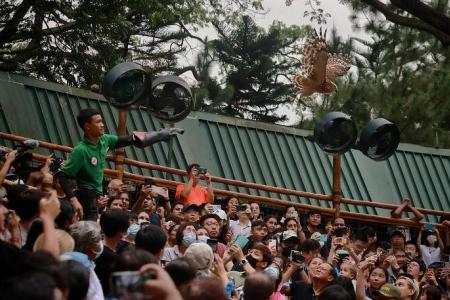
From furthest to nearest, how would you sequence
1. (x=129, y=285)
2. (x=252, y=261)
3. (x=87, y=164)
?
(x=252, y=261) → (x=87, y=164) → (x=129, y=285)

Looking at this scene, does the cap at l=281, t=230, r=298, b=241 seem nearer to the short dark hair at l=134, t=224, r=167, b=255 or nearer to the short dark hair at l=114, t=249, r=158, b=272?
the short dark hair at l=134, t=224, r=167, b=255

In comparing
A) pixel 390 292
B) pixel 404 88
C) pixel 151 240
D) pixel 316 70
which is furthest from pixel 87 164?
pixel 404 88

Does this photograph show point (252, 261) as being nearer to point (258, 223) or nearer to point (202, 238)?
point (202, 238)

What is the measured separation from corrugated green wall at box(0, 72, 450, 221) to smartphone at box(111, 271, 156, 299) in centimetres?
A: 1105

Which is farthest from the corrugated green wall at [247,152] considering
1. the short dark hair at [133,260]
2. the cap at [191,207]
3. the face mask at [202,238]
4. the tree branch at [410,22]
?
the short dark hair at [133,260]

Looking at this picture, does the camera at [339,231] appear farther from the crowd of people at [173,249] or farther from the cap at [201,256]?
the cap at [201,256]

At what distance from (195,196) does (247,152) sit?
178 inches

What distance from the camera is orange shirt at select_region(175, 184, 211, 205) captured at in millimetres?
12047

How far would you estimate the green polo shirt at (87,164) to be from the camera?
8641mm

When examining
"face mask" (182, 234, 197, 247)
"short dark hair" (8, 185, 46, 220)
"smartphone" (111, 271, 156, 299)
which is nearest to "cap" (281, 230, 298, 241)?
"face mask" (182, 234, 197, 247)

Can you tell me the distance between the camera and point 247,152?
16.6 metres

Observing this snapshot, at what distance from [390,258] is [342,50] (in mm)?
13618

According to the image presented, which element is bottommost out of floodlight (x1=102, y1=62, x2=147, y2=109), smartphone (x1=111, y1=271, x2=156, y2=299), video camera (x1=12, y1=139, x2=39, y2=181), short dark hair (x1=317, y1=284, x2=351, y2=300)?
smartphone (x1=111, y1=271, x2=156, y2=299)

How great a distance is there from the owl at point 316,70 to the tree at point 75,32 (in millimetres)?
3162
